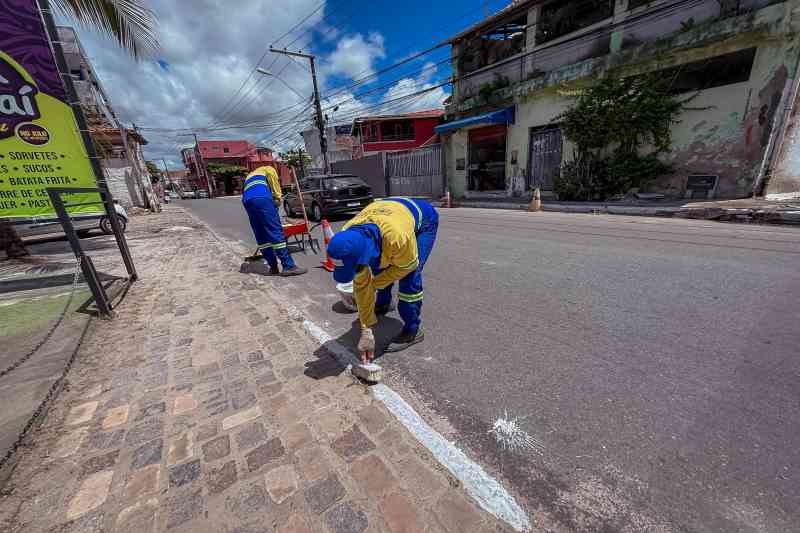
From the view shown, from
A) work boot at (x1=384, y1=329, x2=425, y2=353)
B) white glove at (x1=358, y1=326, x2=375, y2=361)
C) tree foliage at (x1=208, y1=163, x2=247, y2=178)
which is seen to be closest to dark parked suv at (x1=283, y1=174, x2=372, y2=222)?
work boot at (x1=384, y1=329, x2=425, y2=353)

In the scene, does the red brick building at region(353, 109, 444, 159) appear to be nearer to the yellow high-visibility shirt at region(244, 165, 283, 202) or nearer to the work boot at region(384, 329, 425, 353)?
the yellow high-visibility shirt at region(244, 165, 283, 202)

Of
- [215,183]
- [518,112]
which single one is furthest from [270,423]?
[215,183]

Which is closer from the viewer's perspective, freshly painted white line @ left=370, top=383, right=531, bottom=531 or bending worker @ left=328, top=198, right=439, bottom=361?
freshly painted white line @ left=370, top=383, right=531, bottom=531

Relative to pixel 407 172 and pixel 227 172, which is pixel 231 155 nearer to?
pixel 227 172

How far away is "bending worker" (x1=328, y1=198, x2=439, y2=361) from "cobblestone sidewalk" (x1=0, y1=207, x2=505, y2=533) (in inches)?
21.8

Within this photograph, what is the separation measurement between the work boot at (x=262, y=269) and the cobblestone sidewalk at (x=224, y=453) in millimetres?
2212

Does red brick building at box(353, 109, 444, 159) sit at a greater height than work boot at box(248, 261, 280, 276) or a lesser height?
greater

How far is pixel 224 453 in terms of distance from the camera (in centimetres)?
169

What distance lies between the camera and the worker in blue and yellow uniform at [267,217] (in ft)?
15.5

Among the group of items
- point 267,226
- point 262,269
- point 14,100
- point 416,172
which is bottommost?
point 262,269

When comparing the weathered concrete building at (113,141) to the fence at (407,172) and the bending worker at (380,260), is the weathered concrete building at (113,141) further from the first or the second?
the bending worker at (380,260)

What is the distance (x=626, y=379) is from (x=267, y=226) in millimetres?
4573

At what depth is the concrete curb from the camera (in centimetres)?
625

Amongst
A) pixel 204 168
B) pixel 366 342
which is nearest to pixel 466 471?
pixel 366 342
